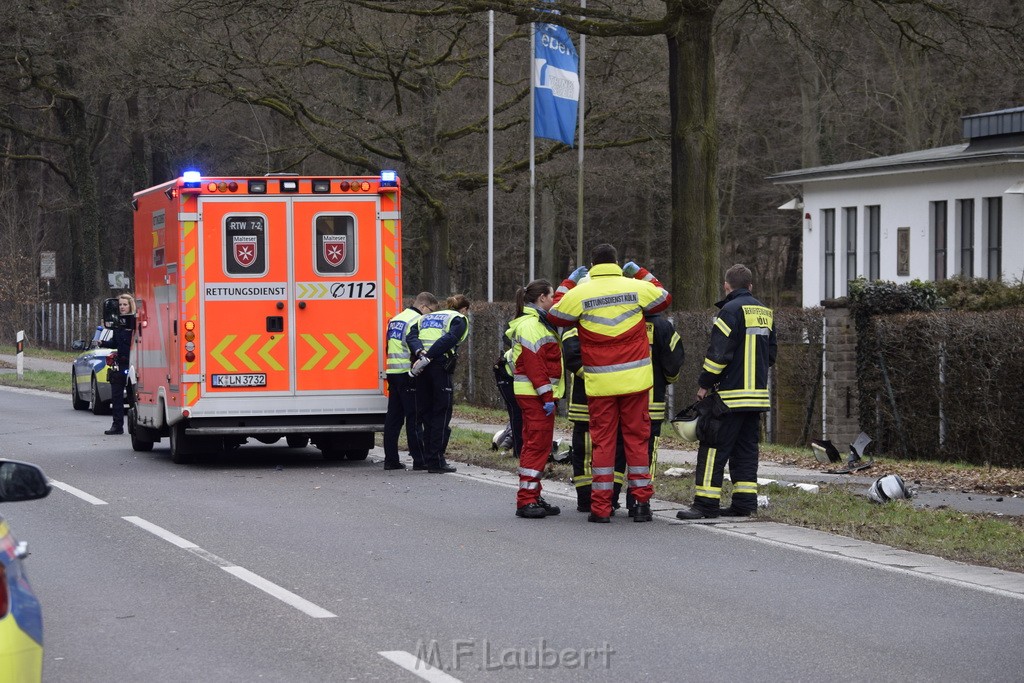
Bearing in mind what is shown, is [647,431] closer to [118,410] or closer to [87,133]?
[118,410]

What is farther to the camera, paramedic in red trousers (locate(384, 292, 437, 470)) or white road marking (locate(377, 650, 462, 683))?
paramedic in red trousers (locate(384, 292, 437, 470))

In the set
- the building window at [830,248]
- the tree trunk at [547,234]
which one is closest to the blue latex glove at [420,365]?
the building window at [830,248]

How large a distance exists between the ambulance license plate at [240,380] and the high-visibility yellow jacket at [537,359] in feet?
15.3

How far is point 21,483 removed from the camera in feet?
14.4

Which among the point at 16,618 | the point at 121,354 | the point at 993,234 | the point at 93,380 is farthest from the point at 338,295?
the point at 993,234

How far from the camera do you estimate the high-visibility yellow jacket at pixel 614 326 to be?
36.2ft

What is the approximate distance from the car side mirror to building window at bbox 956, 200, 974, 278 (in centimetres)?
3046

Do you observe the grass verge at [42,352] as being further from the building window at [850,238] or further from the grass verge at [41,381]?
the building window at [850,238]

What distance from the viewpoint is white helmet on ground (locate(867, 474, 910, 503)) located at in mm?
12125

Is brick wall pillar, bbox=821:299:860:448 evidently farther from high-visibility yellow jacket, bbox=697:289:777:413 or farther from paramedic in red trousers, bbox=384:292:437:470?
high-visibility yellow jacket, bbox=697:289:777:413

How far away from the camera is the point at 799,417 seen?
747 inches

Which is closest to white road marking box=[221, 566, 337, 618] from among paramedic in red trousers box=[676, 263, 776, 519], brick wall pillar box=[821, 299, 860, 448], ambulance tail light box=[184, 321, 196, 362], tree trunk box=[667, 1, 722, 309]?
paramedic in red trousers box=[676, 263, 776, 519]

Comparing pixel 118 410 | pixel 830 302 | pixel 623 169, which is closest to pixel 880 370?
pixel 830 302

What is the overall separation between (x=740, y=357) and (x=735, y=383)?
0.67 ft
